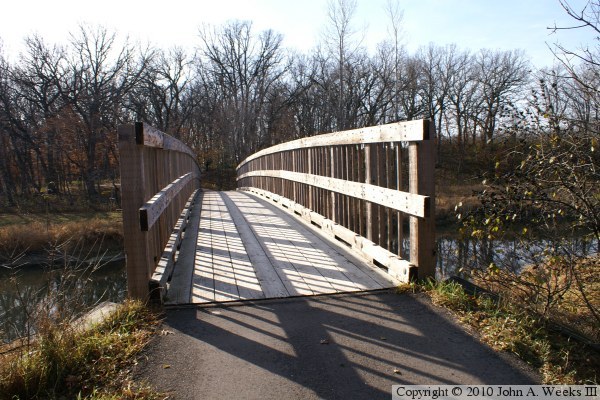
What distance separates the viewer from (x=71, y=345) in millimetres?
2838

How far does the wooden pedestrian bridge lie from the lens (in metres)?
3.68

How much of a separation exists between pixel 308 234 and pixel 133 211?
11.3 feet

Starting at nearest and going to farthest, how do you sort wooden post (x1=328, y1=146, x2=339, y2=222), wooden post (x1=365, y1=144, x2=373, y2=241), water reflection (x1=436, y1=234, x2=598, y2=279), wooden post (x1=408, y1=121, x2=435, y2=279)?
wooden post (x1=408, y1=121, x2=435, y2=279)
water reflection (x1=436, y1=234, x2=598, y2=279)
wooden post (x1=365, y1=144, x2=373, y2=241)
wooden post (x1=328, y1=146, x2=339, y2=222)

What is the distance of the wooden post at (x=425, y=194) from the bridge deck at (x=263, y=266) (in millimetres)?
347

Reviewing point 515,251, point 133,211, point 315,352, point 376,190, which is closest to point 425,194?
point 376,190

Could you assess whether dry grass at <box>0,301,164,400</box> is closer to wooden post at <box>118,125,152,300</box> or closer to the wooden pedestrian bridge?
wooden post at <box>118,125,152,300</box>

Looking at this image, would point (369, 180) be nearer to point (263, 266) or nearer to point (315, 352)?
point (263, 266)

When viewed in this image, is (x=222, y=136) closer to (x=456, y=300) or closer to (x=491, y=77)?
(x=491, y=77)

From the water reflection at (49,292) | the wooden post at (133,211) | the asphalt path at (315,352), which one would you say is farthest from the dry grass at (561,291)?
the water reflection at (49,292)

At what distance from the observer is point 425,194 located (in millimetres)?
3912

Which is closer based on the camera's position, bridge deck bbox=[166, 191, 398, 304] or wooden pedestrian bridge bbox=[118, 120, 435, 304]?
wooden pedestrian bridge bbox=[118, 120, 435, 304]

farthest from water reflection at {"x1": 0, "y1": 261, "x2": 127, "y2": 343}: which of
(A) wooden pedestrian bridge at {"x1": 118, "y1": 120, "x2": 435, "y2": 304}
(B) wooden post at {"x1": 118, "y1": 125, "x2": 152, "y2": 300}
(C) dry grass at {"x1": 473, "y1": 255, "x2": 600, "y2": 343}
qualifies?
(C) dry grass at {"x1": 473, "y1": 255, "x2": 600, "y2": 343}

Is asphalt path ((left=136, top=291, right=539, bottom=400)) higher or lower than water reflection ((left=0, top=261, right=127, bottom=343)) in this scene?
higher

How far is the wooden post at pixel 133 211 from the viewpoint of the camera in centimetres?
358
